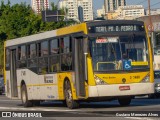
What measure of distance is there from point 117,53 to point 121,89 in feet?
4.05

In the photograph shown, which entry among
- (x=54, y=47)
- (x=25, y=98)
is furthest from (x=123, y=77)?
(x=25, y=98)

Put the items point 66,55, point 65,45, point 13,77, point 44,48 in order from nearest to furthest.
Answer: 1. point 66,55
2. point 65,45
3. point 44,48
4. point 13,77

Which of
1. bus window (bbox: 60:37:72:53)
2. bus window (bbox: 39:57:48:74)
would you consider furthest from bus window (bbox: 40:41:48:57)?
bus window (bbox: 60:37:72:53)

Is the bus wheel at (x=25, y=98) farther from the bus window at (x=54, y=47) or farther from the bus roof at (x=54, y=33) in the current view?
the bus window at (x=54, y=47)

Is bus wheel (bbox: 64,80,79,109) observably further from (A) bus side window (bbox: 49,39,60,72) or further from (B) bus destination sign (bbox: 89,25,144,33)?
(B) bus destination sign (bbox: 89,25,144,33)

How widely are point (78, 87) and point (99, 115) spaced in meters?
3.17

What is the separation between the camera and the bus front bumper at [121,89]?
74.9 ft

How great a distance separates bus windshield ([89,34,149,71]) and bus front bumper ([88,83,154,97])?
602mm

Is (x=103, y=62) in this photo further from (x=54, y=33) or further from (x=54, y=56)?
(x=54, y=33)

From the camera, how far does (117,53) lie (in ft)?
75.9

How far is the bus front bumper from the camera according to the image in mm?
22828

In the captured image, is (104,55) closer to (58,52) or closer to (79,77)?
(79,77)

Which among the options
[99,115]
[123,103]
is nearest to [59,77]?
[123,103]

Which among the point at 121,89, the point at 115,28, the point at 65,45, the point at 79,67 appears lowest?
the point at 121,89
